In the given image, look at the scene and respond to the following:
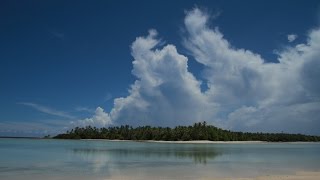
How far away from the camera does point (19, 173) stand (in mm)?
25719

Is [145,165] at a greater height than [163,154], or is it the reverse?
[163,154]

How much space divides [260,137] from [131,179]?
510 ft

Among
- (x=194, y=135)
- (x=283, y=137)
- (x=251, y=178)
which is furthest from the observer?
(x=283, y=137)

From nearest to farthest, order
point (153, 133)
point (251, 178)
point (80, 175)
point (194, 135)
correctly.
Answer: point (251, 178) < point (80, 175) < point (194, 135) < point (153, 133)

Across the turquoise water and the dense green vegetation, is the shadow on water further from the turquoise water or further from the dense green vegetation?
the dense green vegetation

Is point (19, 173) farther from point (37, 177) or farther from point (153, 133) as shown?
point (153, 133)

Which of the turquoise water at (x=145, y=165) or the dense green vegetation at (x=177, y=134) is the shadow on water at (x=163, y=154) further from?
the dense green vegetation at (x=177, y=134)

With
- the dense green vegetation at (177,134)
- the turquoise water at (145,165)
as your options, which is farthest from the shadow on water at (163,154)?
the dense green vegetation at (177,134)

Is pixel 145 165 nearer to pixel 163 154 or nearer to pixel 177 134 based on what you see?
pixel 163 154

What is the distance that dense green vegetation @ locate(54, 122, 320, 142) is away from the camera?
13650 cm

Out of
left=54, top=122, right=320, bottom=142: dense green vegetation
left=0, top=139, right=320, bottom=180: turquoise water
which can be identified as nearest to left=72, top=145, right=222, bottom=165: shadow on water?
left=0, top=139, right=320, bottom=180: turquoise water

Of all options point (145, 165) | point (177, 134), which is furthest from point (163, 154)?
point (177, 134)

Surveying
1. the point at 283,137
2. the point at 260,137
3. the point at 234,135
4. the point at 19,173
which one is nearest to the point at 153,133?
the point at 234,135

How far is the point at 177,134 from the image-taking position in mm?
137000
